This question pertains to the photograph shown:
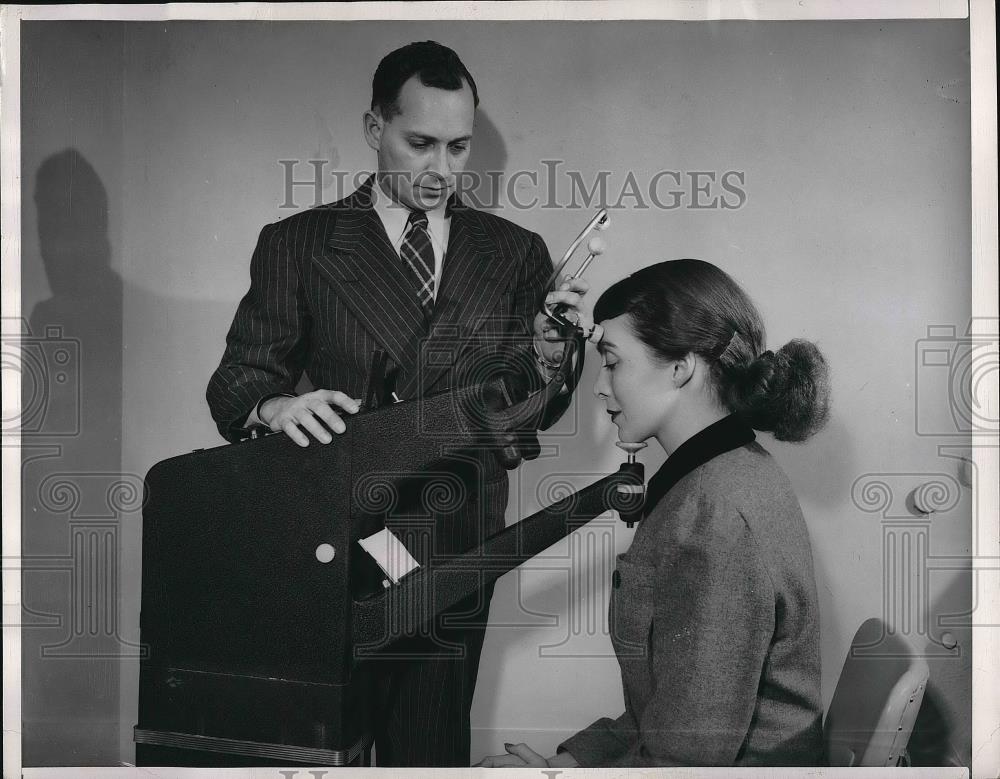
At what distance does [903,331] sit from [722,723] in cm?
66

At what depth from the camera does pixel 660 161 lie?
1.31 m

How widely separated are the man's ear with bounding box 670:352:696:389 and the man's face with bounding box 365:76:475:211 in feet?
1.44

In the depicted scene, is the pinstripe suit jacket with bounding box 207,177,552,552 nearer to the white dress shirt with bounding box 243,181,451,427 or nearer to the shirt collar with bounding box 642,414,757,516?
the white dress shirt with bounding box 243,181,451,427

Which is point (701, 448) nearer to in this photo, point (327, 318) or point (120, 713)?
point (327, 318)

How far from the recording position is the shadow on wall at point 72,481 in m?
1.34

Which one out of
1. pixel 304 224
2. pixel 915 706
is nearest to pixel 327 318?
pixel 304 224

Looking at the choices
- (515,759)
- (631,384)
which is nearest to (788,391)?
(631,384)

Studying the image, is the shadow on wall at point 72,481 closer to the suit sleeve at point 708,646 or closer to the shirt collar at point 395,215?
the shirt collar at point 395,215

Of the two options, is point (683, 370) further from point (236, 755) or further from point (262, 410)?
point (236, 755)

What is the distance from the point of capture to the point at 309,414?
1229mm

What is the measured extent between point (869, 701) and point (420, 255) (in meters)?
0.99

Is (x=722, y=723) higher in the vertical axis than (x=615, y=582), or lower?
lower

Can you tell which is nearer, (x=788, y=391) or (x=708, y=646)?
(x=708, y=646)

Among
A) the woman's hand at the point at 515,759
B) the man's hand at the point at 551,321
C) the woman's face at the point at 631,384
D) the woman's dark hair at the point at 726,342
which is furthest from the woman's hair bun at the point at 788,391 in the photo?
the woman's hand at the point at 515,759
